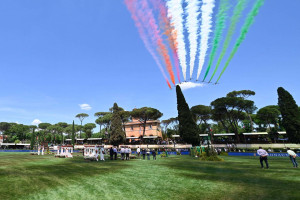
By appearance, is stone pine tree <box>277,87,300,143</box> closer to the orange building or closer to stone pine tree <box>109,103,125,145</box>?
the orange building

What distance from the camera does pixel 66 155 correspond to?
2467 centimetres

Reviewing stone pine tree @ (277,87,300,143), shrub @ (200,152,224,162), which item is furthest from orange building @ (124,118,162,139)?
shrub @ (200,152,224,162)

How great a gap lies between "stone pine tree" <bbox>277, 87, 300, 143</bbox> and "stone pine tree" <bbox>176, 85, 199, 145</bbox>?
64.7 feet

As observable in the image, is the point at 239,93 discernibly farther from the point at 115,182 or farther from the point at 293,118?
the point at 115,182

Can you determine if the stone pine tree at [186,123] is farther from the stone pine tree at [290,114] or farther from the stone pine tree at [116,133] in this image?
the stone pine tree at [116,133]

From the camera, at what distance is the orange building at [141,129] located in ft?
232

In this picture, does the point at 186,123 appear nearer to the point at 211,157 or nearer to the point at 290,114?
the point at 290,114

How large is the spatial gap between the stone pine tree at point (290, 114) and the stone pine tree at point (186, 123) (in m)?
19.7

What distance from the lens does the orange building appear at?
232 ft

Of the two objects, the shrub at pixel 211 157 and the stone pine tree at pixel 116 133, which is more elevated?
the stone pine tree at pixel 116 133

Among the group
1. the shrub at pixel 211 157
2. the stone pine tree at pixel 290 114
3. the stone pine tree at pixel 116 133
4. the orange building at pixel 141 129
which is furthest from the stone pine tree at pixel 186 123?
the orange building at pixel 141 129

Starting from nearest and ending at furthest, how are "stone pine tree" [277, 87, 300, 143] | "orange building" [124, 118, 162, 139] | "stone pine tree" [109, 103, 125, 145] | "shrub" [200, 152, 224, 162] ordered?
"shrub" [200, 152, 224, 162] → "stone pine tree" [277, 87, 300, 143] → "stone pine tree" [109, 103, 125, 145] → "orange building" [124, 118, 162, 139]

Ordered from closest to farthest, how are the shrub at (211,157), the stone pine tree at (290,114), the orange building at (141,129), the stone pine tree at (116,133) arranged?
the shrub at (211,157) → the stone pine tree at (290,114) → the stone pine tree at (116,133) → the orange building at (141,129)

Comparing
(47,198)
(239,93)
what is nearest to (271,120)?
(239,93)
